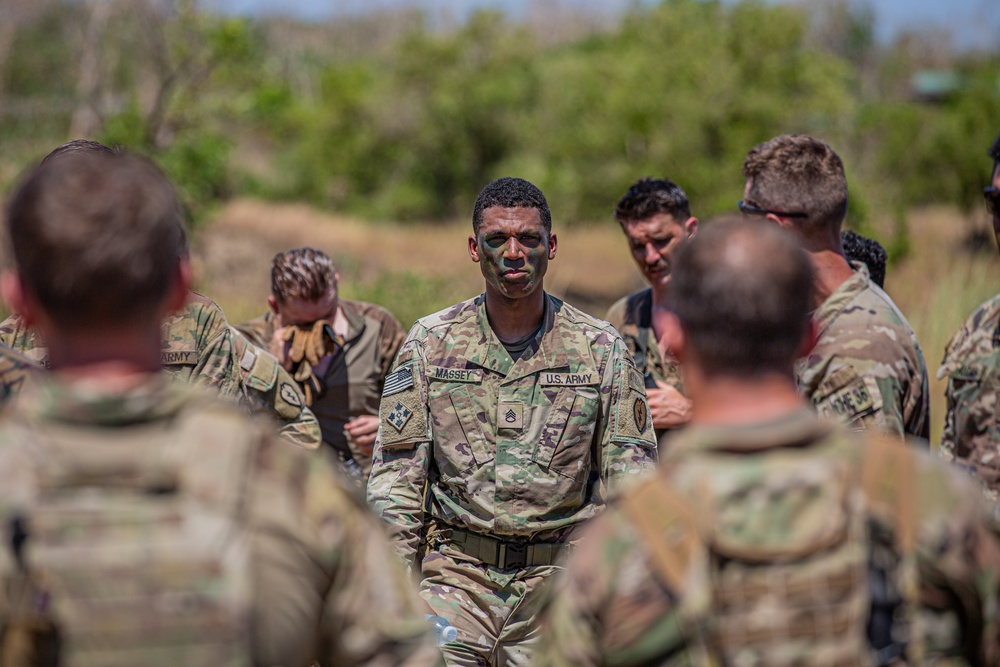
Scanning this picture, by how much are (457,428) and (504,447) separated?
0.22 m

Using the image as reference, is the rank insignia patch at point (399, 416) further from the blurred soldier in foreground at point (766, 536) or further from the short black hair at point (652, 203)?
the blurred soldier in foreground at point (766, 536)

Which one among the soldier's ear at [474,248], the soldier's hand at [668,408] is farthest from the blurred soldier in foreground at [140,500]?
the soldier's hand at [668,408]

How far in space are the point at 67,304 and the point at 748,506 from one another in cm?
136

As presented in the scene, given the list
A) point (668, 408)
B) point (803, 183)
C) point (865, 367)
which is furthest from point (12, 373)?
point (668, 408)

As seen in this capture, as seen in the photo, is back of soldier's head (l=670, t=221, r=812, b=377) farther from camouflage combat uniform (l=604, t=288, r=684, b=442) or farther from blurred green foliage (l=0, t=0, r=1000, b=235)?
blurred green foliage (l=0, t=0, r=1000, b=235)

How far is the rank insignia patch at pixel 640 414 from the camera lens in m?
4.25

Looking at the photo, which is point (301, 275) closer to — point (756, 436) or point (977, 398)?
point (977, 398)

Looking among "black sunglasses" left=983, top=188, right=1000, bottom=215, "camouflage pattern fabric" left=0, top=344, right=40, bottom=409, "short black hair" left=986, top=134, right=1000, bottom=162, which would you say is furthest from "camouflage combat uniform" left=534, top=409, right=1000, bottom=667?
"short black hair" left=986, top=134, right=1000, bottom=162

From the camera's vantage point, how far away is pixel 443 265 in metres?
19.2

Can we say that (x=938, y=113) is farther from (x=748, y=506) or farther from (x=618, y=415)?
(x=748, y=506)

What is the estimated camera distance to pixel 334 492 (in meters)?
2.11

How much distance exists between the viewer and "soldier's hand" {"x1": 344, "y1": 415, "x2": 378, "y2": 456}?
228 inches

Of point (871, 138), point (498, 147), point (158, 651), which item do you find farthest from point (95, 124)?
point (158, 651)

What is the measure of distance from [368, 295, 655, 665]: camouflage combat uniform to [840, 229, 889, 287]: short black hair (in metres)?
1.52
